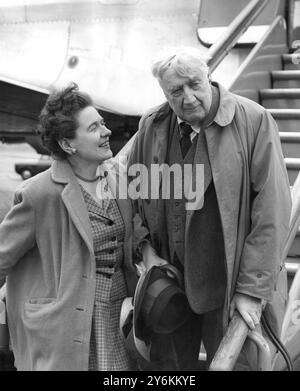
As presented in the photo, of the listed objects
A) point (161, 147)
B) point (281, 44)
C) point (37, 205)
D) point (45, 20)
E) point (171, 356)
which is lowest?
point (171, 356)

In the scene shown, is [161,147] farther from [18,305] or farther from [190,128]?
[18,305]

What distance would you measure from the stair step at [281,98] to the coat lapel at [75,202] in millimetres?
3400

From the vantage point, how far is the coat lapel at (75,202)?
2393 mm

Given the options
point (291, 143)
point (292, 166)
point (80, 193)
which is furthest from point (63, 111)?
point (291, 143)

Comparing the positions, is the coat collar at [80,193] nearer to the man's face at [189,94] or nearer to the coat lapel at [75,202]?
the coat lapel at [75,202]

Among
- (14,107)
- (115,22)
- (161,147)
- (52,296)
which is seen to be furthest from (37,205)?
(14,107)

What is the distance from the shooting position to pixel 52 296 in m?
2.43

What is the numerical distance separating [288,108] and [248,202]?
11.2 feet

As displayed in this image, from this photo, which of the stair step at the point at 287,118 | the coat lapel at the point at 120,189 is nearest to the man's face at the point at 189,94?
the coat lapel at the point at 120,189

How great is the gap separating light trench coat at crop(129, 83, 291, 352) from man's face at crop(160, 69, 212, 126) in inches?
2.6

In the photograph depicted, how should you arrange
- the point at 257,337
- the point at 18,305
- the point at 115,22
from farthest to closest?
1. the point at 115,22
2. the point at 18,305
3. the point at 257,337

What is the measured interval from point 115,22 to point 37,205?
5.29 meters

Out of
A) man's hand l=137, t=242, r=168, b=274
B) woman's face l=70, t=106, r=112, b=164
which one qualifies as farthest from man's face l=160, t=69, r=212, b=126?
man's hand l=137, t=242, r=168, b=274

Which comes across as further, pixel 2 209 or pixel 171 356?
pixel 2 209
